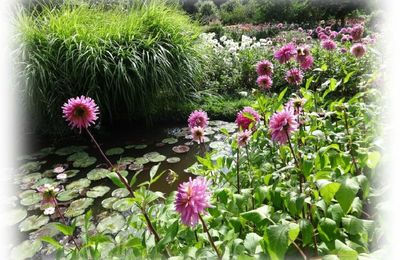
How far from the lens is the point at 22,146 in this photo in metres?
3.90

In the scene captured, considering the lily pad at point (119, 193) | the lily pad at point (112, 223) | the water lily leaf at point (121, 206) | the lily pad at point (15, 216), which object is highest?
the water lily leaf at point (121, 206)

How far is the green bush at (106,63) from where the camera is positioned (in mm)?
3750

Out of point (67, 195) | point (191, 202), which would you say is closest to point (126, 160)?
point (67, 195)

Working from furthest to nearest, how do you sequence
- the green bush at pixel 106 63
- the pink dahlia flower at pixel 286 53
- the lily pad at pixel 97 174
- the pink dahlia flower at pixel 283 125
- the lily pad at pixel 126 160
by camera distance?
the green bush at pixel 106 63, the lily pad at pixel 126 160, the lily pad at pixel 97 174, the pink dahlia flower at pixel 286 53, the pink dahlia flower at pixel 283 125

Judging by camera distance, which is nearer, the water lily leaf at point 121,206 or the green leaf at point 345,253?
the green leaf at point 345,253

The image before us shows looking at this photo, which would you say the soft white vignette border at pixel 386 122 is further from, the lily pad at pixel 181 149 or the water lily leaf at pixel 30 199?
the lily pad at pixel 181 149

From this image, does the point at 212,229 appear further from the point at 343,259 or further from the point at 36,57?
the point at 36,57

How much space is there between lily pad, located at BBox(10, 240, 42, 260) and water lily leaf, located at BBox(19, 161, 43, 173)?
1.21 meters

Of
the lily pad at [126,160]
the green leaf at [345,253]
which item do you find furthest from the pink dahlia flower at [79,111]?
the lily pad at [126,160]

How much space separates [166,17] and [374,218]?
13.2ft

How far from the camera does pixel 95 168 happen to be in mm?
3301

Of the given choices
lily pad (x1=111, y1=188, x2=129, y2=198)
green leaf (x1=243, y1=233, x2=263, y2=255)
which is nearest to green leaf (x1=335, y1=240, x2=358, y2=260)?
green leaf (x1=243, y1=233, x2=263, y2=255)

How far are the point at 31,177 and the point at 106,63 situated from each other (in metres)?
1.43

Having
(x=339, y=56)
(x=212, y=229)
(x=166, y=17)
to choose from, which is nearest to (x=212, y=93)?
(x=166, y=17)
